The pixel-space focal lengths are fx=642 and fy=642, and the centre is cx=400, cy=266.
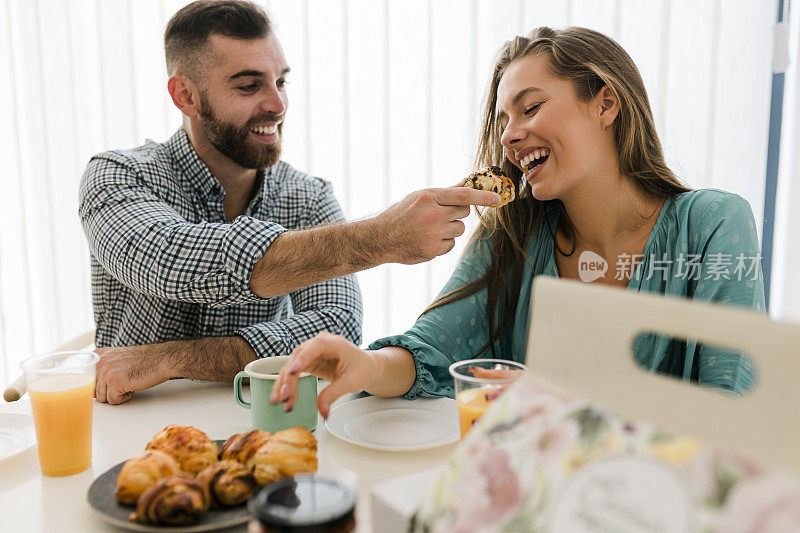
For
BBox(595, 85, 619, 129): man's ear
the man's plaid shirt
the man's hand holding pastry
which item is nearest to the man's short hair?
the man's plaid shirt

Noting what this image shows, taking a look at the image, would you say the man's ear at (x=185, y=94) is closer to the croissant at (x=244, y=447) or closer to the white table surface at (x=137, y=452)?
the white table surface at (x=137, y=452)

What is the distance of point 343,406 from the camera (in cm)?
107

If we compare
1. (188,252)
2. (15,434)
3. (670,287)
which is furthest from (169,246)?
(670,287)

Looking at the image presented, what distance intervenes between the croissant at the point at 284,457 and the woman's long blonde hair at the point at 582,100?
682 mm

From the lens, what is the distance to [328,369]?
98 centimetres

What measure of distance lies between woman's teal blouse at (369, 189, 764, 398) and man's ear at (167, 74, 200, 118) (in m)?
0.92

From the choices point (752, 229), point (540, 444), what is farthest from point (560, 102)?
point (540, 444)

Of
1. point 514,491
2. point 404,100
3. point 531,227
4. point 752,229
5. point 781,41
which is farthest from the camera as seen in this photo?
point 404,100

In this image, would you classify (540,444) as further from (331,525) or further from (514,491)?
(331,525)

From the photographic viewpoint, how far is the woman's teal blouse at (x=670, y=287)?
1.15 metres

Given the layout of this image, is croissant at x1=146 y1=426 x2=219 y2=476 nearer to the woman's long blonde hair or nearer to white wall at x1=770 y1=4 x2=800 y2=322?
the woman's long blonde hair

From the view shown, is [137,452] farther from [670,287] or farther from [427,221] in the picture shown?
[670,287]

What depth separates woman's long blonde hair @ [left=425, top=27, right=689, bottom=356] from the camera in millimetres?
1382

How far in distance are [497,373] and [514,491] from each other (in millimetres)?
412
